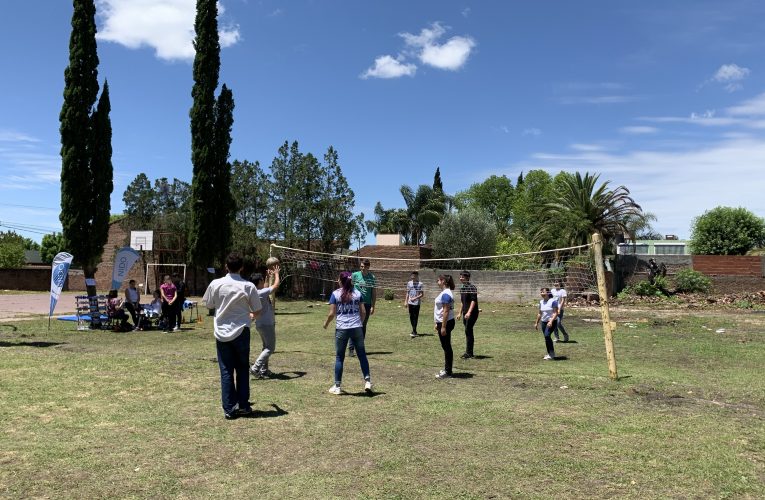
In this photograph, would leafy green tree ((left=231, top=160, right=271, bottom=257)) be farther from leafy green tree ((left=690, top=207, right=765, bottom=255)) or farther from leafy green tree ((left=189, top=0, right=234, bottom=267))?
leafy green tree ((left=690, top=207, right=765, bottom=255))

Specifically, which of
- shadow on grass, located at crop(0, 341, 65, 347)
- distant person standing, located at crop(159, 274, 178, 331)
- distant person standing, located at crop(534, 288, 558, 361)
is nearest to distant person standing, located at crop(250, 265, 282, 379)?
distant person standing, located at crop(534, 288, 558, 361)

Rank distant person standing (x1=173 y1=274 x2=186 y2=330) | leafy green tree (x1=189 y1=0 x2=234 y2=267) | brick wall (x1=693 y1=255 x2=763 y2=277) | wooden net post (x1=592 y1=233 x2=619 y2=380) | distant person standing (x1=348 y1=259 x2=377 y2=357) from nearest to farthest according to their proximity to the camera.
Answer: wooden net post (x1=592 y1=233 x2=619 y2=380) → distant person standing (x1=348 y1=259 x2=377 y2=357) → distant person standing (x1=173 y1=274 x2=186 y2=330) → leafy green tree (x1=189 y1=0 x2=234 y2=267) → brick wall (x1=693 y1=255 x2=763 y2=277)

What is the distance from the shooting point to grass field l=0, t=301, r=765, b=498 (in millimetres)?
4586

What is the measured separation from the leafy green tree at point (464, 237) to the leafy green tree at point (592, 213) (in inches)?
322

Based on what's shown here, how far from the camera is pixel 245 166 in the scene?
38.8 metres

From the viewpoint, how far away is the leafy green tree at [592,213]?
35094 mm

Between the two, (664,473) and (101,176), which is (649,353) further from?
(101,176)

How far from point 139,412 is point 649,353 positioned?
410 inches

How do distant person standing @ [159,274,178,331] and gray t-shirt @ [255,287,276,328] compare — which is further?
distant person standing @ [159,274,178,331]

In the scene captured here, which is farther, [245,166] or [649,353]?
[245,166]

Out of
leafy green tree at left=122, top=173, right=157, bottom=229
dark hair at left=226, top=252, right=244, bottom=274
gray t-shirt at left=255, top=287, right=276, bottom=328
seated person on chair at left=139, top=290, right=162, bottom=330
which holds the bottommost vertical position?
seated person on chair at left=139, top=290, right=162, bottom=330

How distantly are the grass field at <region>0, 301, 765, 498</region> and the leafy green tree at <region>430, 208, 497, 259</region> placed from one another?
31039mm

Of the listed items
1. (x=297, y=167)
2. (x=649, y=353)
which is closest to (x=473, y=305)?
(x=649, y=353)

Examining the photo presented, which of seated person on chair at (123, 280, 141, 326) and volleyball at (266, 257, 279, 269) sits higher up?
volleyball at (266, 257, 279, 269)
